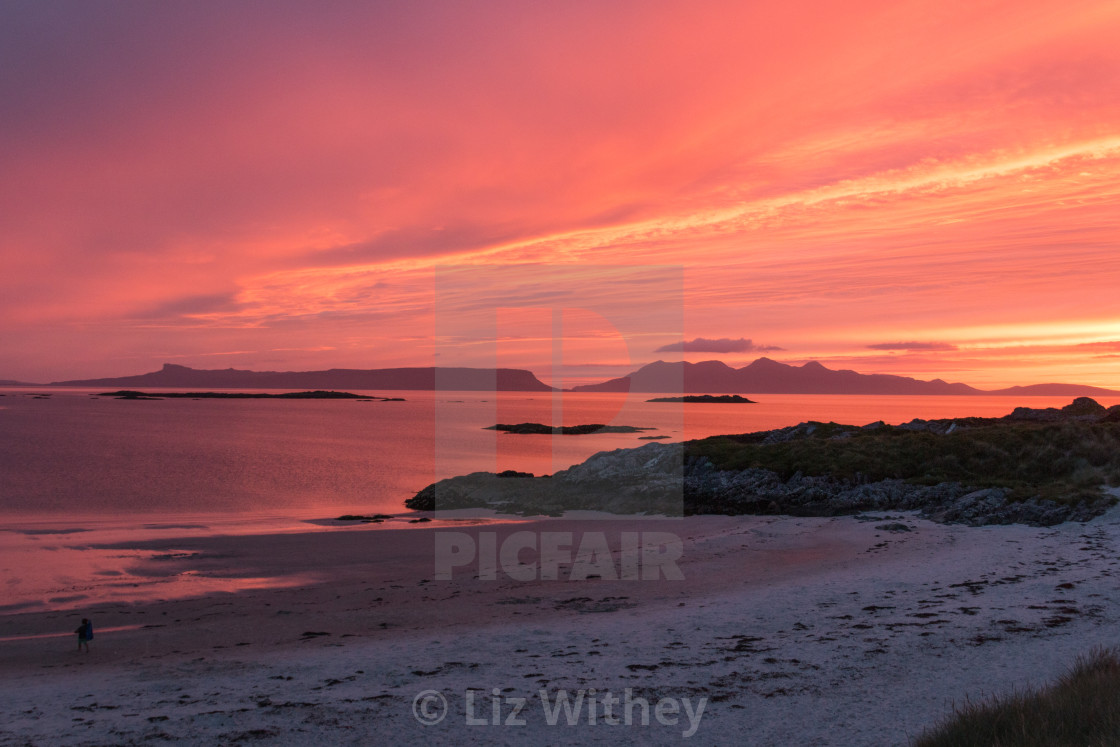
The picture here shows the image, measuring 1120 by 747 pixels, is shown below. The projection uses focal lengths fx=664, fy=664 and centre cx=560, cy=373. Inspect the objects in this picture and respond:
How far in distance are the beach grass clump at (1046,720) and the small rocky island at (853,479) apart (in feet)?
61.1

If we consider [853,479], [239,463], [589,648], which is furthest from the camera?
[239,463]

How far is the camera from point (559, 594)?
18531 millimetres

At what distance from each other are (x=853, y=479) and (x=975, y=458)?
632 cm

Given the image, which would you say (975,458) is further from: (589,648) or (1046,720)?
(1046,720)

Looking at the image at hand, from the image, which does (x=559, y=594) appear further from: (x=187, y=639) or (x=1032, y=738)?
(x=1032, y=738)

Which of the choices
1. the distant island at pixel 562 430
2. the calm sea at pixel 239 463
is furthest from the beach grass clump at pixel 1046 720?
the distant island at pixel 562 430

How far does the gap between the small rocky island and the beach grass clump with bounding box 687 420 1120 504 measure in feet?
0.21

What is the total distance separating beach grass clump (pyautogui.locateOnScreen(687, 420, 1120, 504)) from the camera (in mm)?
27844

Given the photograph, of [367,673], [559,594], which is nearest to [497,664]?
[367,673]

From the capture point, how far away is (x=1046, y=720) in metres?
7.63

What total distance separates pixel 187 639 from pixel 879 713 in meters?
14.2

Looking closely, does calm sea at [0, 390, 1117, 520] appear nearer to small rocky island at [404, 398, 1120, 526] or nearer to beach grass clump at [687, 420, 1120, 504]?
small rocky island at [404, 398, 1120, 526]

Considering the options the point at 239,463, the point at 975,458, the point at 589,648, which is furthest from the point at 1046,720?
the point at 239,463

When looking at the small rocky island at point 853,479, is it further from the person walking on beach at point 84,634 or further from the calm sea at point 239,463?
the person walking on beach at point 84,634
